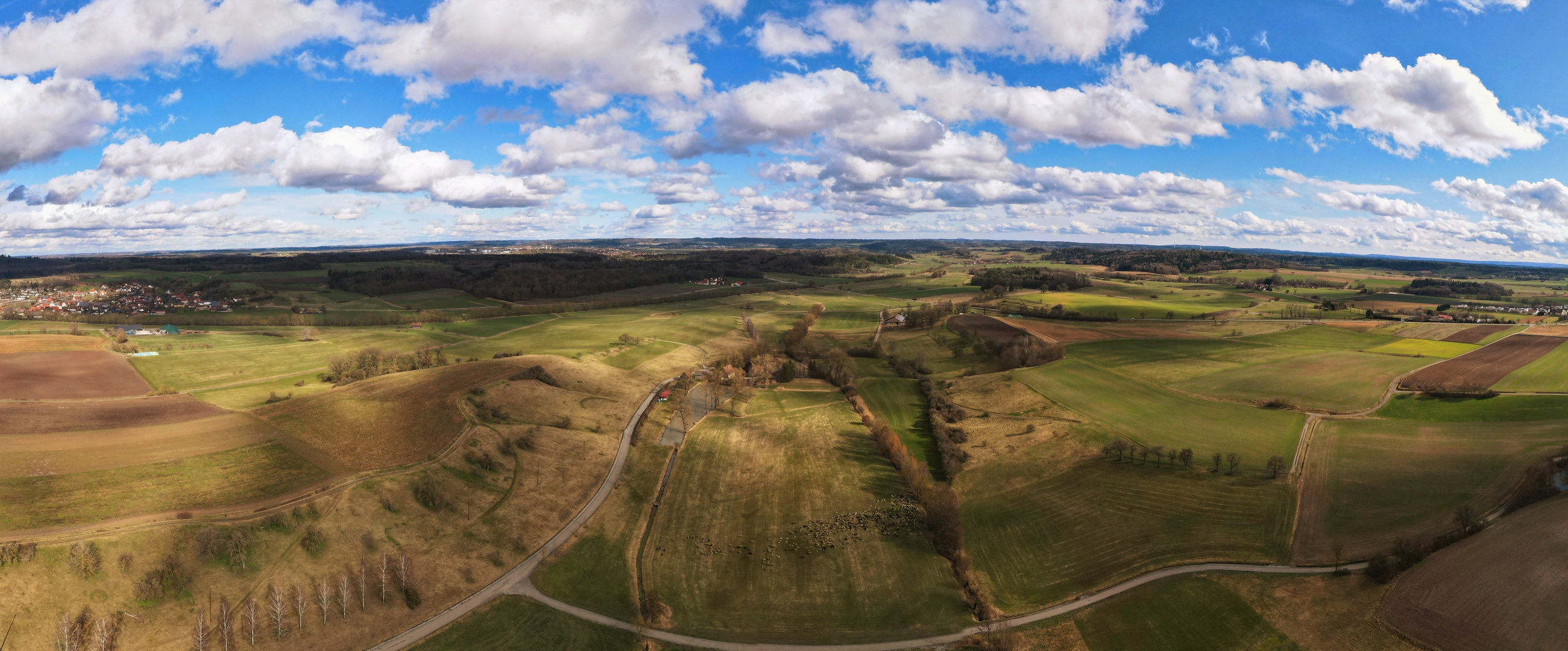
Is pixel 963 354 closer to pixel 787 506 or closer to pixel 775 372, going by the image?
pixel 775 372

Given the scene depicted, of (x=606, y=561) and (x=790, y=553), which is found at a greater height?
(x=790, y=553)

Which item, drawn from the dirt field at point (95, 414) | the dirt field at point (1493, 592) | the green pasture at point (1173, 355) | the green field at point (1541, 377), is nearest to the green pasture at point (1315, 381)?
the green pasture at point (1173, 355)

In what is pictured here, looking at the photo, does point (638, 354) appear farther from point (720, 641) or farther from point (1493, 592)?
point (1493, 592)

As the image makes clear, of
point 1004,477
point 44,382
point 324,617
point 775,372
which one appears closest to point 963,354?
point 775,372

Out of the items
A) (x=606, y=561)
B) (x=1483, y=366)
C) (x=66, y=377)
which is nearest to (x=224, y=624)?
(x=606, y=561)

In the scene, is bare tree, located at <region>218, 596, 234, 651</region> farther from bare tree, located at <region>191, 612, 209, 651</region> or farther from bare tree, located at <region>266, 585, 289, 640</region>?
bare tree, located at <region>266, 585, 289, 640</region>

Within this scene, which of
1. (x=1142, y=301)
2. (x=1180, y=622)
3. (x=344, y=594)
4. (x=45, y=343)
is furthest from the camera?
(x=1142, y=301)

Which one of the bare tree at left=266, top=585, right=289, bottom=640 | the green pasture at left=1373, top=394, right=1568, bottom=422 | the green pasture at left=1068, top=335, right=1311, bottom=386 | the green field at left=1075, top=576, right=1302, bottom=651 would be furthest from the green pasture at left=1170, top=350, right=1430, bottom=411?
the bare tree at left=266, top=585, right=289, bottom=640
